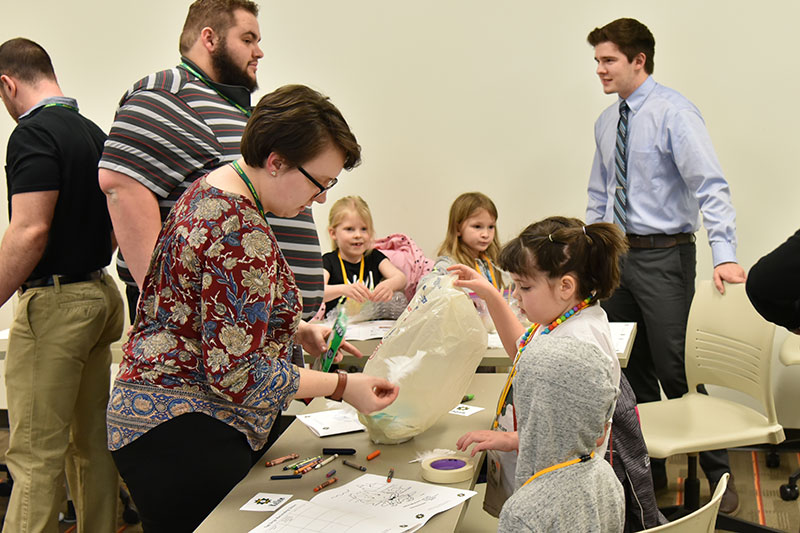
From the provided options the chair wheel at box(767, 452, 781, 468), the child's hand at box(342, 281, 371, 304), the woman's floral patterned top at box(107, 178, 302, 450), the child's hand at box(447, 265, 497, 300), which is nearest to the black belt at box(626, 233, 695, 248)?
the chair wheel at box(767, 452, 781, 468)

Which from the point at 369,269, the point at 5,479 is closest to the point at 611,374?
the point at 369,269

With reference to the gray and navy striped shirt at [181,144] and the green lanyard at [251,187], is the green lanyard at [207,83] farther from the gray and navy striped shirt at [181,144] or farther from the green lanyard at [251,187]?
the green lanyard at [251,187]

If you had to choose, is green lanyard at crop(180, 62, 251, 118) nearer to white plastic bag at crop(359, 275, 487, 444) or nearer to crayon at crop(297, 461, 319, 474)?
white plastic bag at crop(359, 275, 487, 444)

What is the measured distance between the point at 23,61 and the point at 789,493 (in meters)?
3.41

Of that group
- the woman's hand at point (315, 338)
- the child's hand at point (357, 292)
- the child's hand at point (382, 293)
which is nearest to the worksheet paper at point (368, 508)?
the woman's hand at point (315, 338)

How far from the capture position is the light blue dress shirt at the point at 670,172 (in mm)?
3074

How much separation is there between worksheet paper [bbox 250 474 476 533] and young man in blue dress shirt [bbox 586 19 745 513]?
1.99 meters

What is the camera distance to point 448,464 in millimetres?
1596

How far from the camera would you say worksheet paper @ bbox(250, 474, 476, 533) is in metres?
1.32

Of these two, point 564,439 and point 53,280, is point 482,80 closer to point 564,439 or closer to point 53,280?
point 53,280

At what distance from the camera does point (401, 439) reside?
5.76ft

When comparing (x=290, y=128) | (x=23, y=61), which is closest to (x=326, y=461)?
(x=290, y=128)

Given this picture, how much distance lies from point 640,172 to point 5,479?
333 centimetres

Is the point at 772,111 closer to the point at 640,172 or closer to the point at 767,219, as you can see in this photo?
the point at 767,219
